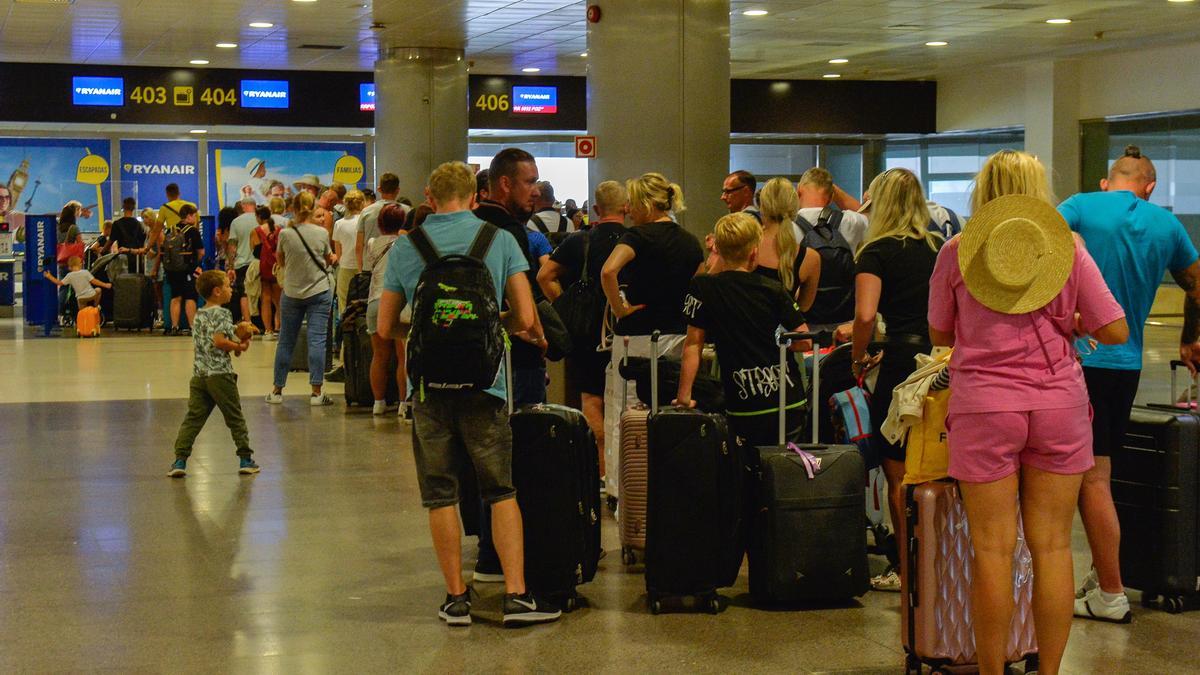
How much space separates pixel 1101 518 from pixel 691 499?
1.41 metres

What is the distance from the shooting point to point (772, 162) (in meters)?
27.3

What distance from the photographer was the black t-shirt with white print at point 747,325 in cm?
534

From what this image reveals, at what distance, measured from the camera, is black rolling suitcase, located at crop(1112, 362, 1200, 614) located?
5.00 meters

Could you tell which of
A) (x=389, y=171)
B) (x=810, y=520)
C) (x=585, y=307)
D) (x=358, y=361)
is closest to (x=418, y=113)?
→ (x=389, y=171)

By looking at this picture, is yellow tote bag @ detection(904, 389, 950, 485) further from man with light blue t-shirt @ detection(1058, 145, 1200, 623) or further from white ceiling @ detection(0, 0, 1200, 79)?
white ceiling @ detection(0, 0, 1200, 79)

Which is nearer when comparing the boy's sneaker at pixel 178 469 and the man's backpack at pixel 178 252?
the boy's sneaker at pixel 178 469

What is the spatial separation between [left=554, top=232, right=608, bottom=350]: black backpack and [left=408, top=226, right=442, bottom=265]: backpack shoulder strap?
1988mm

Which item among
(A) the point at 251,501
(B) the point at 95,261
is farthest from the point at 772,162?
(A) the point at 251,501

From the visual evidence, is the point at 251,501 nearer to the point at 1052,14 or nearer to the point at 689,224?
the point at 689,224

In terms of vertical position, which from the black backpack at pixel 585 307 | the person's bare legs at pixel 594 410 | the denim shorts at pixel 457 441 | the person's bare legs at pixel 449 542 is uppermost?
the black backpack at pixel 585 307

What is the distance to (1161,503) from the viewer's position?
198 inches

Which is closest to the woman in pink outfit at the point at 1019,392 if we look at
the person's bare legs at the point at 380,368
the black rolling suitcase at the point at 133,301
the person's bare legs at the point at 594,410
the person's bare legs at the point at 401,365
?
the person's bare legs at the point at 594,410

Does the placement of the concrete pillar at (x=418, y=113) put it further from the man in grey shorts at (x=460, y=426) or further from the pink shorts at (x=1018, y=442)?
the pink shorts at (x=1018, y=442)

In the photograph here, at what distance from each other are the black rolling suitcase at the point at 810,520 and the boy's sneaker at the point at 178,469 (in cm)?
417
